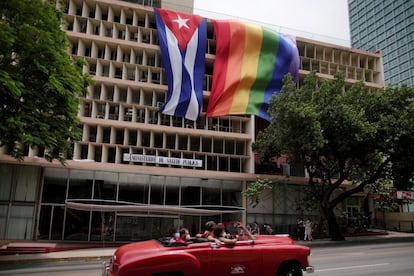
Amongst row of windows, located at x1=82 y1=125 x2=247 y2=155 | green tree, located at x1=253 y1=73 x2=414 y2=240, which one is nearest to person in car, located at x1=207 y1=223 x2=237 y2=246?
green tree, located at x1=253 y1=73 x2=414 y2=240

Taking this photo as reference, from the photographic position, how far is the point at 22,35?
14383 millimetres

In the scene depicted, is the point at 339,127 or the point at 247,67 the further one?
the point at 247,67

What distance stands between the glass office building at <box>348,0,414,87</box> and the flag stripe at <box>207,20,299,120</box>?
90587 mm

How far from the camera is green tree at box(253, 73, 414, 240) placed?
74.9 ft

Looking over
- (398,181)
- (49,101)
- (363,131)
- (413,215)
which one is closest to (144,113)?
(49,101)

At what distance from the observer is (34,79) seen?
15.2 metres

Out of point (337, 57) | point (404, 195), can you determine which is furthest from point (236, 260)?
point (337, 57)

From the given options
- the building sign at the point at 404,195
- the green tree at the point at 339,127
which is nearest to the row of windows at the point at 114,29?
the green tree at the point at 339,127

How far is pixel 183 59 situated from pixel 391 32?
111826 millimetres

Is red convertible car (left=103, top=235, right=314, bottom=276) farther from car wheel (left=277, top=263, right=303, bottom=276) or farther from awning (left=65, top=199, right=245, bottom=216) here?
awning (left=65, top=199, right=245, bottom=216)

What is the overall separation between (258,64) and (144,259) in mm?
27922

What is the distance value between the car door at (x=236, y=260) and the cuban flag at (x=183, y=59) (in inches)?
873

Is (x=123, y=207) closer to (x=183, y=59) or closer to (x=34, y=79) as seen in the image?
(x=34, y=79)

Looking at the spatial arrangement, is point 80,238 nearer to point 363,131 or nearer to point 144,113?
point 144,113
